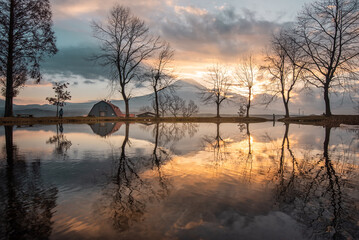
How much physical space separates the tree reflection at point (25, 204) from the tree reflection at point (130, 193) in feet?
2.59

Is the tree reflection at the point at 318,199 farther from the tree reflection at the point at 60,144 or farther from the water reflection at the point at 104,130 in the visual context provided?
the water reflection at the point at 104,130

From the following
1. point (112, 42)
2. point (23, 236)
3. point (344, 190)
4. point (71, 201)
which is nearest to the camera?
point (23, 236)

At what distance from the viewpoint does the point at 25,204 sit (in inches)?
134

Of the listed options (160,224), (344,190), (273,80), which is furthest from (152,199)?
(273,80)

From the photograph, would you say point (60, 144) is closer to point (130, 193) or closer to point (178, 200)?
point (130, 193)

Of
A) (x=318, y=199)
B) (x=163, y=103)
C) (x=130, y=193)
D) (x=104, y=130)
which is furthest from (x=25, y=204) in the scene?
(x=163, y=103)

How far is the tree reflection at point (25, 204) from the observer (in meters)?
2.66

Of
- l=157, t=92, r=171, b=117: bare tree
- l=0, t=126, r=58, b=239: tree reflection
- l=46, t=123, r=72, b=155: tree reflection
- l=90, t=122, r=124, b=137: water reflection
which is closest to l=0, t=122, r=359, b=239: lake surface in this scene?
l=0, t=126, r=58, b=239: tree reflection

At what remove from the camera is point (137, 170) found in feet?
18.1

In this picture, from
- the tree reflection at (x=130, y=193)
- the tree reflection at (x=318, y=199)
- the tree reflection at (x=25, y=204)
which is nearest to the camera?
the tree reflection at (x=25, y=204)

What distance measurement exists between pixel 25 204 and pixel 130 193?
157 cm

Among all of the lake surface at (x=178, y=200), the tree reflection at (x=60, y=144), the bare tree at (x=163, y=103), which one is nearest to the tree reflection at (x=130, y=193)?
the lake surface at (x=178, y=200)

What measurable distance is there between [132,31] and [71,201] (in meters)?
36.3

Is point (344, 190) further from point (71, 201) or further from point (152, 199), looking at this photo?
point (71, 201)
